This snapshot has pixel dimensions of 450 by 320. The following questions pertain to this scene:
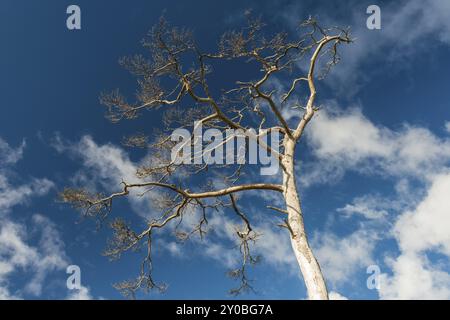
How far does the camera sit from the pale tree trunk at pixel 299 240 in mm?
6250

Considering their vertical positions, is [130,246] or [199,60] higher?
[199,60]

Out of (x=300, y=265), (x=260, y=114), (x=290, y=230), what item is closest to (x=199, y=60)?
(x=260, y=114)

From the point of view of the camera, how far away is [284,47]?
1023 centimetres

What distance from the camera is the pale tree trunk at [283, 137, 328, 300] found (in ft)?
20.5

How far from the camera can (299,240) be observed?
702cm

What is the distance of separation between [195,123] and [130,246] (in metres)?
3.28
